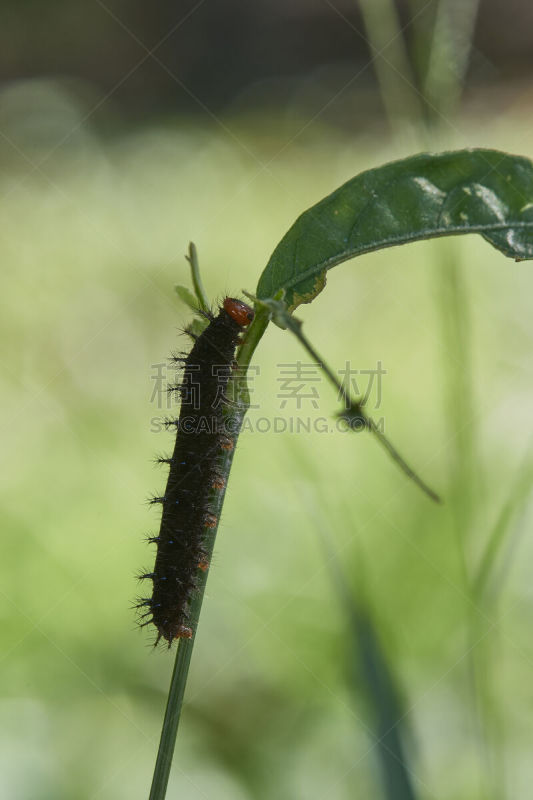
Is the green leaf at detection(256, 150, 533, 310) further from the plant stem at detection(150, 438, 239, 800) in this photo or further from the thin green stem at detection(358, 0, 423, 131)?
the thin green stem at detection(358, 0, 423, 131)

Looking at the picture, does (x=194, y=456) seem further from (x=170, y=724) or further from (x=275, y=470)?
(x=275, y=470)

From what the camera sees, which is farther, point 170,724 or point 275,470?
point 275,470

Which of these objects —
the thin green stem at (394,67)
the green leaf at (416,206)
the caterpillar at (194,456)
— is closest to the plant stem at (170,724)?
Result: the green leaf at (416,206)

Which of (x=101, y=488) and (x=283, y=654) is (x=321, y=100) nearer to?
(x=101, y=488)

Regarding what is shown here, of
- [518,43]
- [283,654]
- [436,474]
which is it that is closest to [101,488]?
[283,654]

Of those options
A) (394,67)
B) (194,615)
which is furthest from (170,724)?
(394,67)
